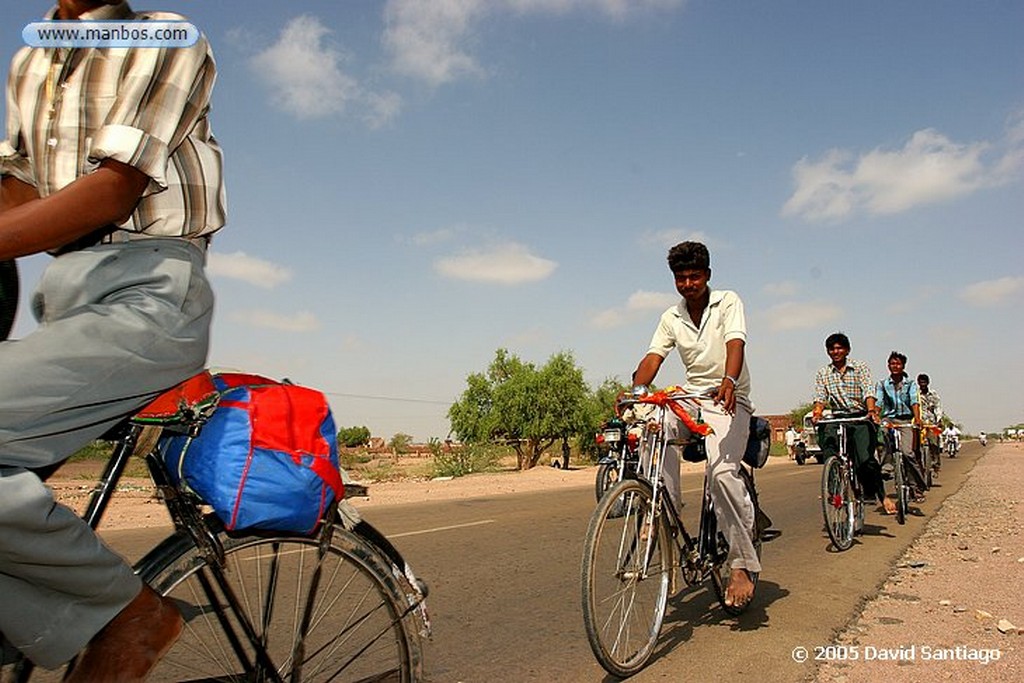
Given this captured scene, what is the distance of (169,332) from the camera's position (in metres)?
1.90

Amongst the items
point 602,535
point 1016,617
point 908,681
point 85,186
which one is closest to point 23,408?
point 85,186

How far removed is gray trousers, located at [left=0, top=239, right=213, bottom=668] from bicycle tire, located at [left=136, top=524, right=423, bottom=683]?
0.77 feet

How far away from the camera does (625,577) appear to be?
3.97m

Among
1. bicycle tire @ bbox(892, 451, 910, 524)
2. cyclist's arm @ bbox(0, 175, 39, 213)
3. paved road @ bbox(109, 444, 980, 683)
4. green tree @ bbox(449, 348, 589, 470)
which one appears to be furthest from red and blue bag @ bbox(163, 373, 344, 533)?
green tree @ bbox(449, 348, 589, 470)

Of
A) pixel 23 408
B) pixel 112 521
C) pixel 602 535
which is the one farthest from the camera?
pixel 112 521

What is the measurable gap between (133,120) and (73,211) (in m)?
0.27

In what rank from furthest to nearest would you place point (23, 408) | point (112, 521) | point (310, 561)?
point (112, 521), point (310, 561), point (23, 408)

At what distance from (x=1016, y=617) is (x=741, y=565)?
182 cm

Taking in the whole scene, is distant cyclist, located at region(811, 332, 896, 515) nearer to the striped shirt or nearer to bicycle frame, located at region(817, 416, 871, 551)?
bicycle frame, located at region(817, 416, 871, 551)

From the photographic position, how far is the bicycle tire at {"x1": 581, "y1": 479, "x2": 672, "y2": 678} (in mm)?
3721

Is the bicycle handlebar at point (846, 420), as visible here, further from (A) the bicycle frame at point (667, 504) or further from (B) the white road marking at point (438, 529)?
(A) the bicycle frame at point (667, 504)

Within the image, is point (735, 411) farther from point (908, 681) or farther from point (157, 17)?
point (157, 17)

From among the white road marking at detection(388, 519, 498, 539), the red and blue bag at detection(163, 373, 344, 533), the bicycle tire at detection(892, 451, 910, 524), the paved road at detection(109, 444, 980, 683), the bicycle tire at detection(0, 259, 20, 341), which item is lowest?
the paved road at detection(109, 444, 980, 683)

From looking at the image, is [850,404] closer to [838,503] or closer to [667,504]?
[838,503]
